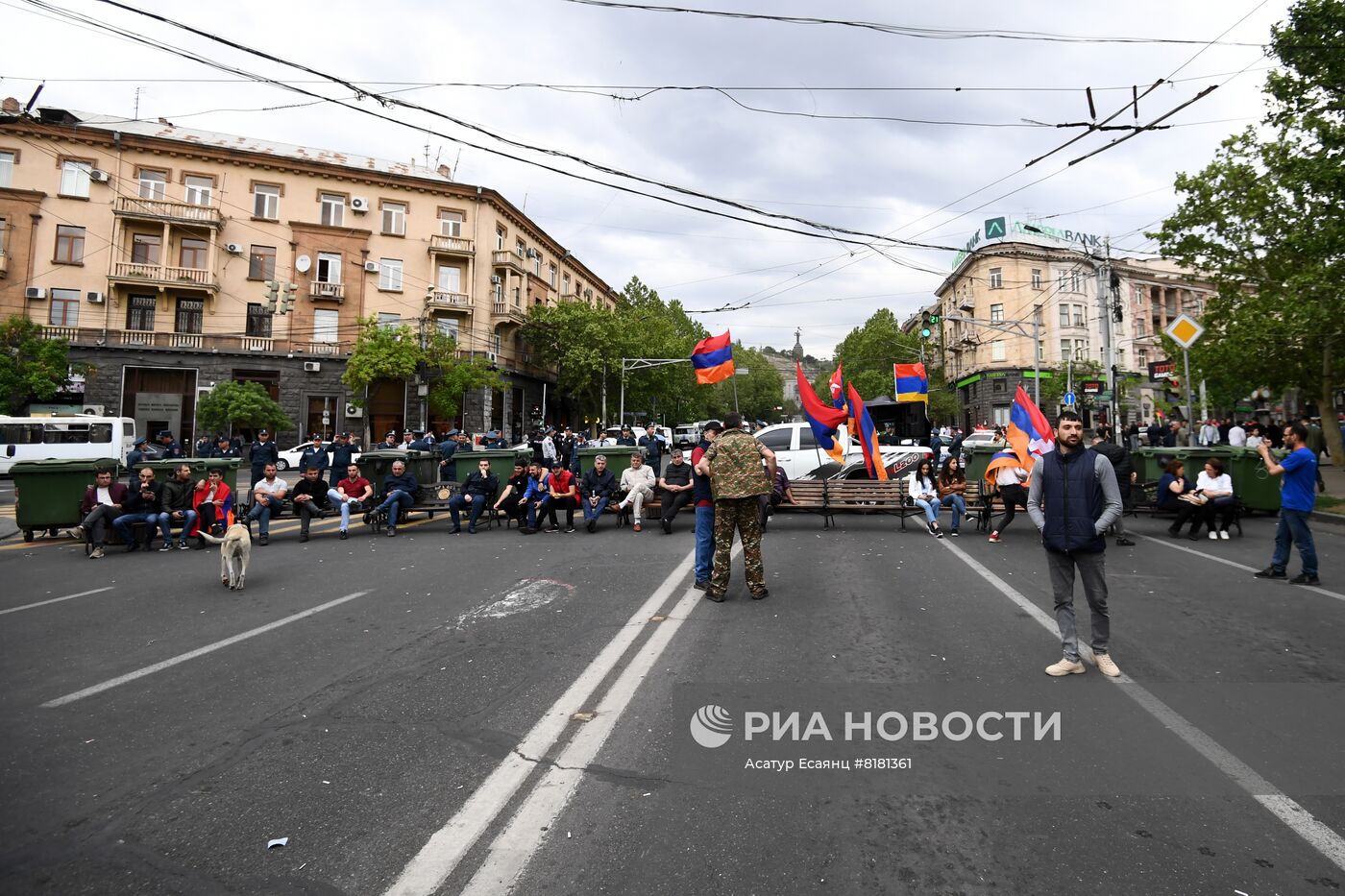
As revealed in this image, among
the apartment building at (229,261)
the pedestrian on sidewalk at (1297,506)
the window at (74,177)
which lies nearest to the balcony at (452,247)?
the apartment building at (229,261)

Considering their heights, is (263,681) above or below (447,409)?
below

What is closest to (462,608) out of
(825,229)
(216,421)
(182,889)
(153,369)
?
(182,889)

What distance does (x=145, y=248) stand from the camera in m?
34.5

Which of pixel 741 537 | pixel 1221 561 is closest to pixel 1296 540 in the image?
pixel 1221 561

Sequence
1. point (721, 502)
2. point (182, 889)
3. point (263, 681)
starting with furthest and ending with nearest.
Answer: point (721, 502)
point (263, 681)
point (182, 889)

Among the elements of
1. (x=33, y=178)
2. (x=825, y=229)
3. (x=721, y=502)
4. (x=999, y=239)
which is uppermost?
(x=999, y=239)

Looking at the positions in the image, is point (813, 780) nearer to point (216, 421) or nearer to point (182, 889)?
point (182, 889)

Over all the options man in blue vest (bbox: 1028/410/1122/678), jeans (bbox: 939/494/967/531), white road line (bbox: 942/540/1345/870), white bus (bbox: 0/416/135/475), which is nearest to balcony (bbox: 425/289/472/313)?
white bus (bbox: 0/416/135/475)

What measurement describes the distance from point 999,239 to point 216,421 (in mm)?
55734

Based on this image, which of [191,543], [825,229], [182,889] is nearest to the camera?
[182,889]

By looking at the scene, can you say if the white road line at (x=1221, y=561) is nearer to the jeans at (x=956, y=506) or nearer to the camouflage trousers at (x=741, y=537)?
the jeans at (x=956, y=506)

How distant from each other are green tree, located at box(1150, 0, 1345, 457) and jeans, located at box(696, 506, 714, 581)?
11.0 metres

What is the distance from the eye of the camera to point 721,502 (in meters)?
6.68

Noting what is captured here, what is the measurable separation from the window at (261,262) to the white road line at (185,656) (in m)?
35.4
